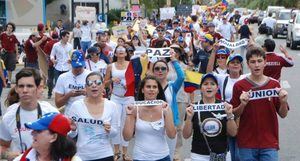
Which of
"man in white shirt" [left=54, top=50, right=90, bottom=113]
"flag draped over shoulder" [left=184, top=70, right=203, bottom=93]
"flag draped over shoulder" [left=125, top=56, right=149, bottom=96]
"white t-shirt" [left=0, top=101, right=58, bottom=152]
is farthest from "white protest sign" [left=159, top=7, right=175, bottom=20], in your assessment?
"white t-shirt" [left=0, top=101, right=58, bottom=152]

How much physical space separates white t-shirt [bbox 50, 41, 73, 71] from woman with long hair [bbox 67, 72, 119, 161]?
29.3 ft

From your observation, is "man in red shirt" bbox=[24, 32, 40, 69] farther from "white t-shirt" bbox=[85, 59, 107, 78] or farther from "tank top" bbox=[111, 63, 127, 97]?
"tank top" bbox=[111, 63, 127, 97]

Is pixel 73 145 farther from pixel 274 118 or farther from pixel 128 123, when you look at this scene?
pixel 274 118

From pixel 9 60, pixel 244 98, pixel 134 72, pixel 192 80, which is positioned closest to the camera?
pixel 244 98

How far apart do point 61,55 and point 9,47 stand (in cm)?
434

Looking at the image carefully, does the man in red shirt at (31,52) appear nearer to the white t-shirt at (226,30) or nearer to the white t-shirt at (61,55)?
the white t-shirt at (61,55)

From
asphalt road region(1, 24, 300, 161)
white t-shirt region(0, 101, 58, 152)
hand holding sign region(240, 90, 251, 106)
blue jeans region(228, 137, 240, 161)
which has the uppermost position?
hand holding sign region(240, 90, 251, 106)

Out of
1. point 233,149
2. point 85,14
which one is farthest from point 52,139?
point 85,14

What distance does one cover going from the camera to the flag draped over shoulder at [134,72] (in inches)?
371

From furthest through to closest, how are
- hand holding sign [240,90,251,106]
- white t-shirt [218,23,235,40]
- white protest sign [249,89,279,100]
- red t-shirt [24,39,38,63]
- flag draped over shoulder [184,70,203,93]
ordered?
white t-shirt [218,23,235,40], red t-shirt [24,39,38,63], flag draped over shoulder [184,70,203,93], white protest sign [249,89,279,100], hand holding sign [240,90,251,106]

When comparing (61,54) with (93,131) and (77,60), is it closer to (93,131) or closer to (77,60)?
(77,60)

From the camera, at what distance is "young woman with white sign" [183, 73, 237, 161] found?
6188 mm

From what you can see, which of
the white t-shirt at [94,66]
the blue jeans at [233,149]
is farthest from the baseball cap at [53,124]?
the white t-shirt at [94,66]

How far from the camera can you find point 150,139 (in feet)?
21.0
